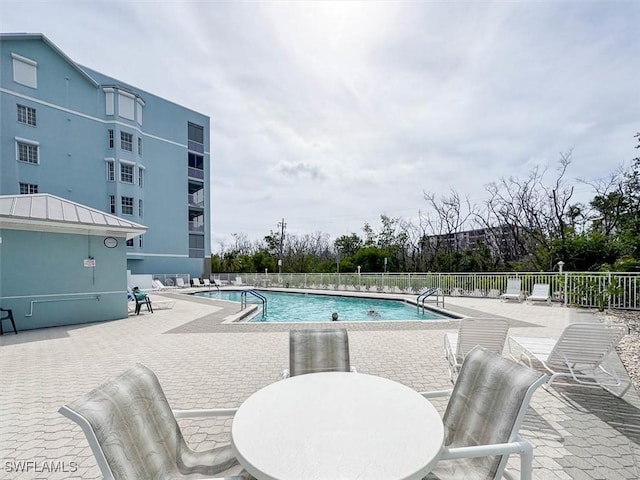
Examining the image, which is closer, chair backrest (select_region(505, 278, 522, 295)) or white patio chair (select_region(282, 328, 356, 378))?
white patio chair (select_region(282, 328, 356, 378))

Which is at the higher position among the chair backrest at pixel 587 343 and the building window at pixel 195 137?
the building window at pixel 195 137

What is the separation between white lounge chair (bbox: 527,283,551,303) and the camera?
12.0m

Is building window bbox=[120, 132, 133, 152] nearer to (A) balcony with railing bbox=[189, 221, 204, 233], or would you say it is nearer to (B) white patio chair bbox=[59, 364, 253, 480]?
(A) balcony with railing bbox=[189, 221, 204, 233]

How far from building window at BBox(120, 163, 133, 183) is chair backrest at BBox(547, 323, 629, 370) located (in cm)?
2747

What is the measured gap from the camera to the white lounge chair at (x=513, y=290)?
12.9m

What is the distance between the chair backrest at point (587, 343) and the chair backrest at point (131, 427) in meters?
3.89

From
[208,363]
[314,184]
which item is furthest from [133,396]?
[314,184]

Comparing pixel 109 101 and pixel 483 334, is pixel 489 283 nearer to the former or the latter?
pixel 483 334

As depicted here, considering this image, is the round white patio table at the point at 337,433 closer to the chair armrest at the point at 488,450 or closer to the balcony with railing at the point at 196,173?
the chair armrest at the point at 488,450

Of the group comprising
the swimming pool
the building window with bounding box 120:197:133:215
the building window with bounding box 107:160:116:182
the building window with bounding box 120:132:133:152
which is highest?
the building window with bounding box 120:132:133:152

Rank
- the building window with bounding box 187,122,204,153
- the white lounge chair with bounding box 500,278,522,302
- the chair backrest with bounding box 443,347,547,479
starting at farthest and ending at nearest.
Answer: the building window with bounding box 187,122,204,153 < the white lounge chair with bounding box 500,278,522,302 < the chair backrest with bounding box 443,347,547,479

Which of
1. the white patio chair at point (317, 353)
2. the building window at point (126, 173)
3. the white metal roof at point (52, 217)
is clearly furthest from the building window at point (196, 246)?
the white patio chair at point (317, 353)

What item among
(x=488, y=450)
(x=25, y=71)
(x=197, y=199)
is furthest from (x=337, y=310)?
(x=25, y=71)

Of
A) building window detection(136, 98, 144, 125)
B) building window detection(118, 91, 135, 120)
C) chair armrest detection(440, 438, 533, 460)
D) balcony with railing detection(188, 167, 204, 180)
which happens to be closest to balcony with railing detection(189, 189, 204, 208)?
balcony with railing detection(188, 167, 204, 180)
